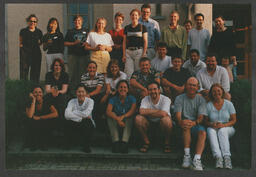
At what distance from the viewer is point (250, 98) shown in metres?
6.89

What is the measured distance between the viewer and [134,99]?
6832mm

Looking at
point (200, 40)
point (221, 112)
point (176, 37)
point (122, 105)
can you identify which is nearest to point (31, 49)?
point (122, 105)

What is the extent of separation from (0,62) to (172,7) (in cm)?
390

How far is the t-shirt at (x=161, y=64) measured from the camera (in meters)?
7.34

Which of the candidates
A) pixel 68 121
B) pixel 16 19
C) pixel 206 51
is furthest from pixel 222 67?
pixel 16 19

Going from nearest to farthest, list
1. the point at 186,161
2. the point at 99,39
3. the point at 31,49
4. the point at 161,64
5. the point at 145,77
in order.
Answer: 1. the point at 186,161
2. the point at 145,77
3. the point at 161,64
4. the point at 99,39
5. the point at 31,49

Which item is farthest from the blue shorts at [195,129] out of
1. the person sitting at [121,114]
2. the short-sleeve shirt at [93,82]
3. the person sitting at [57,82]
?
the person sitting at [57,82]

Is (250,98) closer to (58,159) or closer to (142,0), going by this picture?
(142,0)

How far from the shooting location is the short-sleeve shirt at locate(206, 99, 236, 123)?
257 inches

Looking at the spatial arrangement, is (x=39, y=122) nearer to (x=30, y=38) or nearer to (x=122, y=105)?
(x=122, y=105)

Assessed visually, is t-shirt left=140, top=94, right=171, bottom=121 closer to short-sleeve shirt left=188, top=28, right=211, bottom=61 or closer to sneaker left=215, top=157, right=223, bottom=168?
sneaker left=215, top=157, right=223, bottom=168

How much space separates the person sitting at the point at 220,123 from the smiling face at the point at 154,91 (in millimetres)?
849

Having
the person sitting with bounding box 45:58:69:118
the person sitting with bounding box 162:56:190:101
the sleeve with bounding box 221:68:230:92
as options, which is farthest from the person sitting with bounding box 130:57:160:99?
the person sitting with bounding box 45:58:69:118

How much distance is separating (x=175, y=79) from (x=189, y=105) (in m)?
0.65
